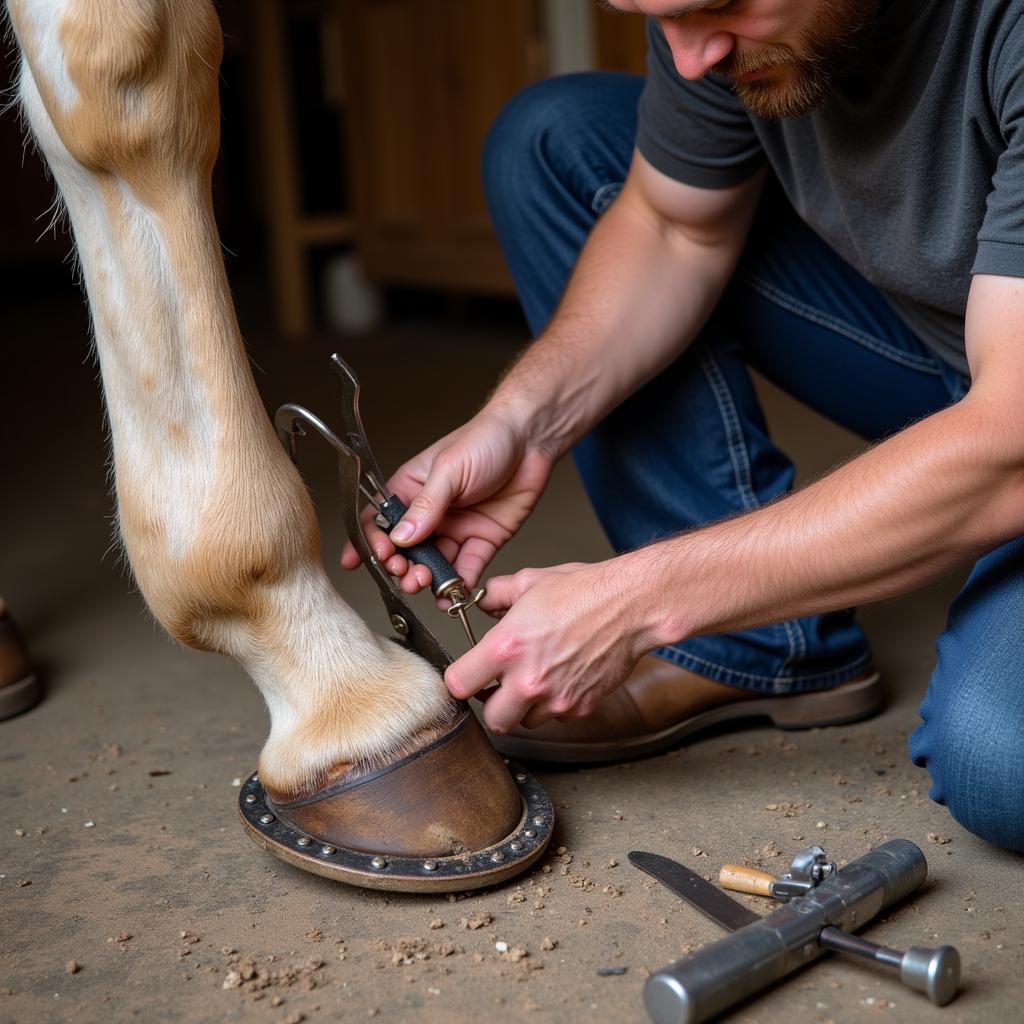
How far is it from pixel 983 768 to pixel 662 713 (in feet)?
1.07

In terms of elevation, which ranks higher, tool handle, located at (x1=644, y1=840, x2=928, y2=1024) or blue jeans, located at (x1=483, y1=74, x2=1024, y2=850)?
blue jeans, located at (x1=483, y1=74, x2=1024, y2=850)

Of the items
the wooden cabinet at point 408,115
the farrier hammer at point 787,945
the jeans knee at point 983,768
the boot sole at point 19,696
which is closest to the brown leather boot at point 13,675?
the boot sole at point 19,696

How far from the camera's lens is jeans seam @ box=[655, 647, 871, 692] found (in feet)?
4.09

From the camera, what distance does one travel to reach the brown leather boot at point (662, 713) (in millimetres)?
1175

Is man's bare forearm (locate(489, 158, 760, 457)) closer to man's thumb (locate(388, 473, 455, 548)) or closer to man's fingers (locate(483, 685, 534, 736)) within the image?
man's thumb (locate(388, 473, 455, 548))

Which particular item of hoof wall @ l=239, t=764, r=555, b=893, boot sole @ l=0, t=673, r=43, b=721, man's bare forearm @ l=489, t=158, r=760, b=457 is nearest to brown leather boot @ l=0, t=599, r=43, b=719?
boot sole @ l=0, t=673, r=43, b=721

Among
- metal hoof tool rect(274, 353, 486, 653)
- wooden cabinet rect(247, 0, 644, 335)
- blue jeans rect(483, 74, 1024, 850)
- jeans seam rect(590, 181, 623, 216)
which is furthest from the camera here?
wooden cabinet rect(247, 0, 644, 335)

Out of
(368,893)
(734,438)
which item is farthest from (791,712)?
(368,893)

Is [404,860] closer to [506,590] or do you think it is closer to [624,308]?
[506,590]

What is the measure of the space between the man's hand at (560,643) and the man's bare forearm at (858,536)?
0.02 metres

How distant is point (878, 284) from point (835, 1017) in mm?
669

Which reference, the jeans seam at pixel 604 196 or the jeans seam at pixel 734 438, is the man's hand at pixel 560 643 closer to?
the jeans seam at pixel 734 438

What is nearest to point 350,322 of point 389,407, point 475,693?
point 389,407

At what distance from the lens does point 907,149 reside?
1.07m
